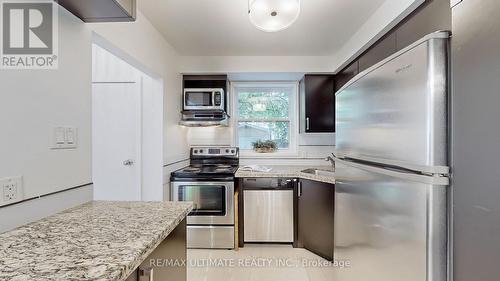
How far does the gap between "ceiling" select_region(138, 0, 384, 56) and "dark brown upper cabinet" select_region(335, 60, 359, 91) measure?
28cm

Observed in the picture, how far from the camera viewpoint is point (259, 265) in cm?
254

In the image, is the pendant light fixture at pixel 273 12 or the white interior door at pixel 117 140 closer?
the pendant light fixture at pixel 273 12

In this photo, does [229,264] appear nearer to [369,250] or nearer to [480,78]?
[369,250]

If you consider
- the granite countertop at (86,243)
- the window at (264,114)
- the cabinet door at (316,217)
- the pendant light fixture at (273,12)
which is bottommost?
the cabinet door at (316,217)

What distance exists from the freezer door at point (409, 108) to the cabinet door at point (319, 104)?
6.13 feet

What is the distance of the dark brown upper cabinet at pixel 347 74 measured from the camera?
2586 millimetres

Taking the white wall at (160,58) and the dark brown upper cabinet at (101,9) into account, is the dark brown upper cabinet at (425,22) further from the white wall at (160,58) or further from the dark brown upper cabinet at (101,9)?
the white wall at (160,58)

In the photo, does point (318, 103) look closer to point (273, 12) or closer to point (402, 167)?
point (273, 12)

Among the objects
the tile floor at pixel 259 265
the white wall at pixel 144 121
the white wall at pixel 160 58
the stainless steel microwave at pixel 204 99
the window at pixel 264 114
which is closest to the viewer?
the white wall at pixel 160 58

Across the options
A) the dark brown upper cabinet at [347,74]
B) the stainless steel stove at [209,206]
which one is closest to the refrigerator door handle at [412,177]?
the dark brown upper cabinet at [347,74]

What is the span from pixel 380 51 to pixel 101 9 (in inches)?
79.0

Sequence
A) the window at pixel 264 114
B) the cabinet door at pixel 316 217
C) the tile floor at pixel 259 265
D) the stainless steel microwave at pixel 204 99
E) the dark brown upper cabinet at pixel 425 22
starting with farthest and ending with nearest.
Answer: the window at pixel 264 114
the stainless steel microwave at pixel 204 99
the cabinet door at pixel 316 217
the tile floor at pixel 259 265
the dark brown upper cabinet at pixel 425 22

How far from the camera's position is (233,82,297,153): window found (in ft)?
12.1

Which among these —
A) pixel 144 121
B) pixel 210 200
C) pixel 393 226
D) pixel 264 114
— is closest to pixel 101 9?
pixel 144 121
